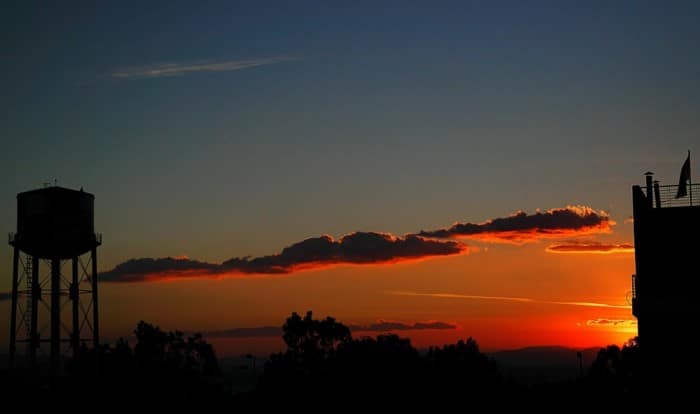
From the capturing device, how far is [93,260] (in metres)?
81.7

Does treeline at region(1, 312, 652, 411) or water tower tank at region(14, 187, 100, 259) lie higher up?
water tower tank at region(14, 187, 100, 259)

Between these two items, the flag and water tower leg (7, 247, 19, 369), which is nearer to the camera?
the flag

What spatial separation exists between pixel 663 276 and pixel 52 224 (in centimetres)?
4810

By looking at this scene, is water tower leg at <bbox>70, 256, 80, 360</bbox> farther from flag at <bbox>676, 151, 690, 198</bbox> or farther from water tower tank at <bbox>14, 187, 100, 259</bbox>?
flag at <bbox>676, 151, 690, 198</bbox>

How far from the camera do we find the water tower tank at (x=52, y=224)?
78.8 metres

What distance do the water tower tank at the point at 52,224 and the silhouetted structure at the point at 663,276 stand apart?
46258mm

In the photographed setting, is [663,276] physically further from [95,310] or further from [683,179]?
[95,310]

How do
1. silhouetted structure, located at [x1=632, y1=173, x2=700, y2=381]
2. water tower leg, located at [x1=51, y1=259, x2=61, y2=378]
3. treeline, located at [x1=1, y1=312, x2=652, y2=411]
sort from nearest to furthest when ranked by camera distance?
silhouetted structure, located at [x1=632, y1=173, x2=700, y2=381], treeline, located at [x1=1, y1=312, x2=652, y2=411], water tower leg, located at [x1=51, y1=259, x2=61, y2=378]

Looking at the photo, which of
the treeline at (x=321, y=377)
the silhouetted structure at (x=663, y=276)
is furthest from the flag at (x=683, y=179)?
the treeline at (x=321, y=377)

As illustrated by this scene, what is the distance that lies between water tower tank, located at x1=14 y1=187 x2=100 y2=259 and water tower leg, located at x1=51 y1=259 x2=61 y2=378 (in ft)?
4.16

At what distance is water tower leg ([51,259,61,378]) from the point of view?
268 feet

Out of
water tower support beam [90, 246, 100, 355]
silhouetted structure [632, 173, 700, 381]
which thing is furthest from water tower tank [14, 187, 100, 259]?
silhouetted structure [632, 173, 700, 381]

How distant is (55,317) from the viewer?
273ft

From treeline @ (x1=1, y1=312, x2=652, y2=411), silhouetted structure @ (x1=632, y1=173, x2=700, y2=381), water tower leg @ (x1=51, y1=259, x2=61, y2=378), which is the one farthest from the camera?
water tower leg @ (x1=51, y1=259, x2=61, y2=378)
